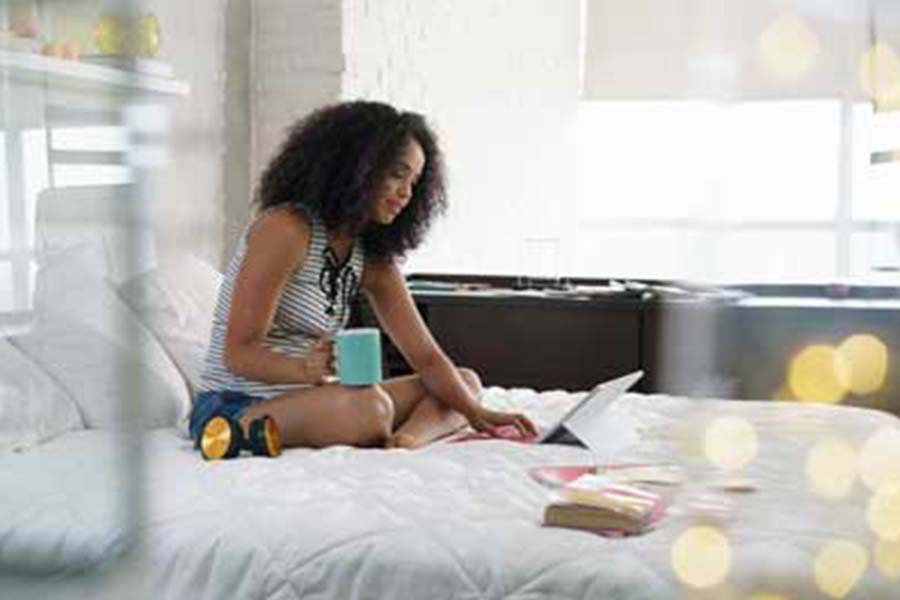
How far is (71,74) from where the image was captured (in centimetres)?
78

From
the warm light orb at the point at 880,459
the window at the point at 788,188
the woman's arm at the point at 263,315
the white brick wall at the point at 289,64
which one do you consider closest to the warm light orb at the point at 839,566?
the warm light orb at the point at 880,459

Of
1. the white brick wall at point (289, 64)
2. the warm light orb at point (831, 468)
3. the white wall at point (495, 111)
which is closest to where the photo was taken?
the warm light orb at point (831, 468)

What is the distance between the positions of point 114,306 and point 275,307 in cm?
51

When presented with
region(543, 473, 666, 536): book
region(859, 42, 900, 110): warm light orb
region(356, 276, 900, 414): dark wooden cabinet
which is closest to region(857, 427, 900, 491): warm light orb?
region(543, 473, 666, 536): book

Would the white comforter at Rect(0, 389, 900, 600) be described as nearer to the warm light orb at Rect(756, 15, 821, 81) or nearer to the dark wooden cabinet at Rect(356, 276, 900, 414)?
the warm light orb at Rect(756, 15, 821, 81)

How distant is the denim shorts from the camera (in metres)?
1.35

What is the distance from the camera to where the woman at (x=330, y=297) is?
4.46 ft

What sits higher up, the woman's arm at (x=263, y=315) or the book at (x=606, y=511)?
the woman's arm at (x=263, y=315)

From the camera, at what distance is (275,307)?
56.1 inches

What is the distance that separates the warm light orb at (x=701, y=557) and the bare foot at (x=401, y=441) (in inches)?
21.3

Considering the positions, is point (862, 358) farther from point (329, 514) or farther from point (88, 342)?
point (88, 342)

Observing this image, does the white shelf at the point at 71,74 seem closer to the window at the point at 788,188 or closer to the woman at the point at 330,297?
the window at the point at 788,188

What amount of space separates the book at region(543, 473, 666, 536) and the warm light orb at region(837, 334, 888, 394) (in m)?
0.65

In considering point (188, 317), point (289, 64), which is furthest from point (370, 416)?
point (289, 64)
